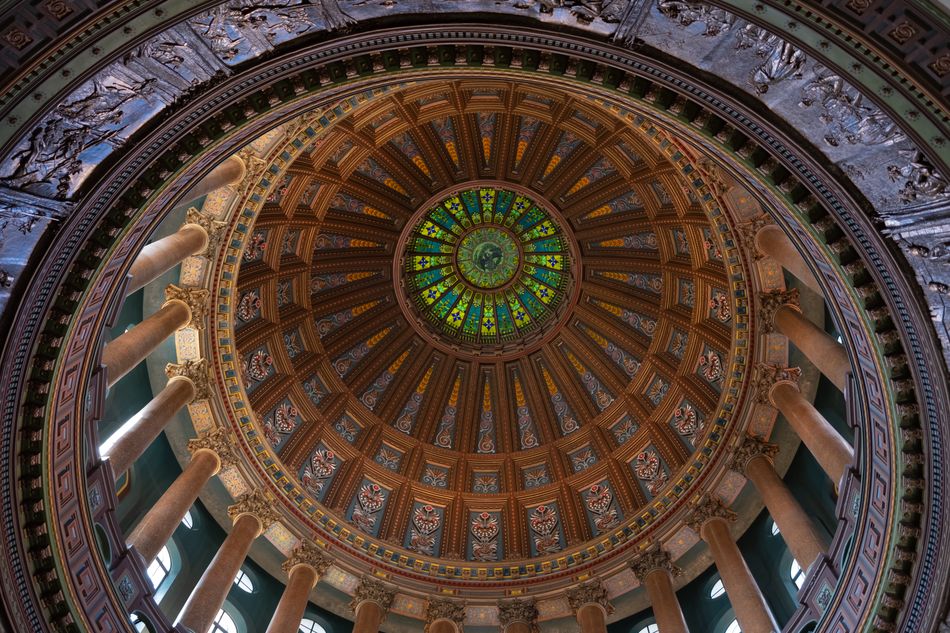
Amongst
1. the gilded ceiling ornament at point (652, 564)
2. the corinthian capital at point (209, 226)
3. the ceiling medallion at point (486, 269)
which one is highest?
the ceiling medallion at point (486, 269)

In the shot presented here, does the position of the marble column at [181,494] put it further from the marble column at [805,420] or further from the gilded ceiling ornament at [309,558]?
the marble column at [805,420]

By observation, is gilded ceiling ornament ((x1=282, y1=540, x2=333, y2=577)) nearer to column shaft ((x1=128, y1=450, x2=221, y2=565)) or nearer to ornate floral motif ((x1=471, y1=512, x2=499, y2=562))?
column shaft ((x1=128, y1=450, x2=221, y2=565))

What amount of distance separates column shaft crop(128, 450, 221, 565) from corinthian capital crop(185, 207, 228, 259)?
17.8 ft

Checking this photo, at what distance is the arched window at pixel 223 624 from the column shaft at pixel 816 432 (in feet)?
48.8

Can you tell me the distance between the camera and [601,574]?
21.8 m

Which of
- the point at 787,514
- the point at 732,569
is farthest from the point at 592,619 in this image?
the point at 787,514

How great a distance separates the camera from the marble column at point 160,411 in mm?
15469

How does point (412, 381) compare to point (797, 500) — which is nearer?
point (797, 500)

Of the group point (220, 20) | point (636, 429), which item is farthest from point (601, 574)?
point (220, 20)

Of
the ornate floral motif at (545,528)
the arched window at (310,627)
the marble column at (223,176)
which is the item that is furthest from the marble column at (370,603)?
the marble column at (223,176)

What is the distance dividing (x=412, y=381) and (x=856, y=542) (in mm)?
18972

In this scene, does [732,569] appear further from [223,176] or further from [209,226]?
[209,226]

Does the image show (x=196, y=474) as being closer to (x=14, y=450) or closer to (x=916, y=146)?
(x=14, y=450)

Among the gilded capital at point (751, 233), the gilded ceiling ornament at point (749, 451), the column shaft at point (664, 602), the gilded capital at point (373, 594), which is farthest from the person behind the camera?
the gilded capital at point (373, 594)
